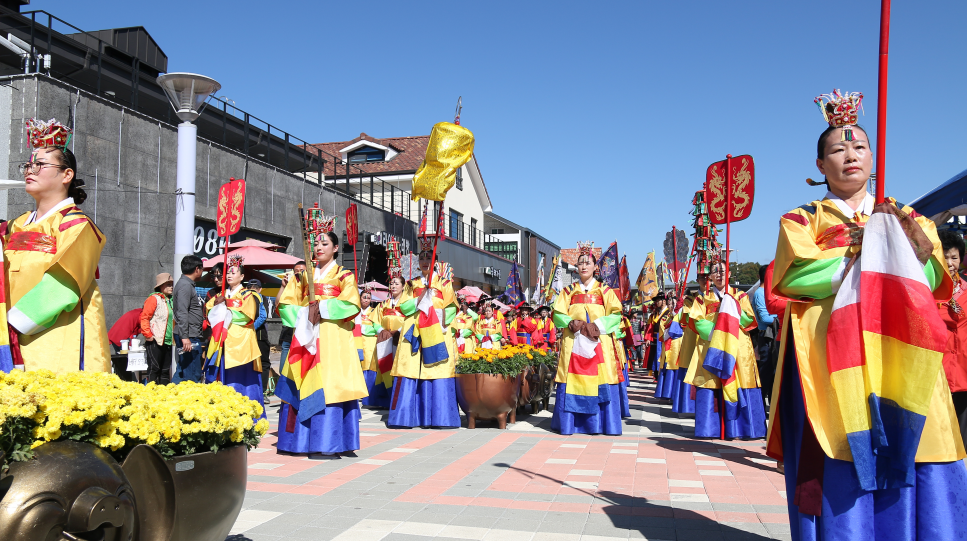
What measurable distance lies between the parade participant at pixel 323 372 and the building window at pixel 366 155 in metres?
23.3

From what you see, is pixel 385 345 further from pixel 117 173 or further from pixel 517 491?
pixel 517 491

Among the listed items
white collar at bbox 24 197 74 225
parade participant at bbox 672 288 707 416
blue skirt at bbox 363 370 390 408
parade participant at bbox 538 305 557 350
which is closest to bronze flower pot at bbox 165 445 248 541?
white collar at bbox 24 197 74 225

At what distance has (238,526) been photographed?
150 inches

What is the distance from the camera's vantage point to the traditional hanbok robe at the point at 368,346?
35.0 feet

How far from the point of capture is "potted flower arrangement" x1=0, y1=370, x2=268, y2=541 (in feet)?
6.27

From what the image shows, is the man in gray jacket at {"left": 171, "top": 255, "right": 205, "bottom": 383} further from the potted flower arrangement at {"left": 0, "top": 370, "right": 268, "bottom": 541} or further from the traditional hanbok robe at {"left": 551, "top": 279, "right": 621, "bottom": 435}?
the potted flower arrangement at {"left": 0, "top": 370, "right": 268, "bottom": 541}

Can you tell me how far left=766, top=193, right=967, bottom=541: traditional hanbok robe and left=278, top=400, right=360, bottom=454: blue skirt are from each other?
12.8 feet

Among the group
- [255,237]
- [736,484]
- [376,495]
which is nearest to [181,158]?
[376,495]

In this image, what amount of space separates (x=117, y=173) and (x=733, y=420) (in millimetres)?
9953

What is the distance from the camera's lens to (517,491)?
4.77m

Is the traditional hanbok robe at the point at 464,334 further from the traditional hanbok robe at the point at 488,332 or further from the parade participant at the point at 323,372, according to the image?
the parade participant at the point at 323,372

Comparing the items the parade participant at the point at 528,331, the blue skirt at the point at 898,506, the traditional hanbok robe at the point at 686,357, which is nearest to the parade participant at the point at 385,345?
the traditional hanbok robe at the point at 686,357

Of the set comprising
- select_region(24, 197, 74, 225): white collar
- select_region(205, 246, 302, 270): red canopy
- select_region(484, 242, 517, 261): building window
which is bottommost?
select_region(24, 197, 74, 225): white collar

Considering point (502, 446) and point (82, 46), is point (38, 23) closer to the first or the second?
point (82, 46)
